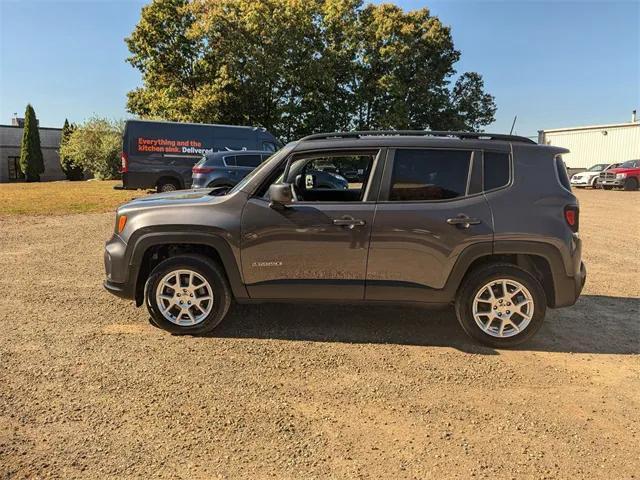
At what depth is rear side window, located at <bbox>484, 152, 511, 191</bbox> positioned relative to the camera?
4.27 meters

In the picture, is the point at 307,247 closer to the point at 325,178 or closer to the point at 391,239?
the point at 391,239

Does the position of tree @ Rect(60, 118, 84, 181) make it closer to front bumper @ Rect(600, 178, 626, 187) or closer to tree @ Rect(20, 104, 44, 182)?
tree @ Rect(20, 104, 44, 182)

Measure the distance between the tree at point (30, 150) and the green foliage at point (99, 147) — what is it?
9.28 metres

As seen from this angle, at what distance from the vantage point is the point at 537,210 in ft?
13.8

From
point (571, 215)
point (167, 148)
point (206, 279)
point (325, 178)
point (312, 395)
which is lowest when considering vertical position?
point (312, 395)

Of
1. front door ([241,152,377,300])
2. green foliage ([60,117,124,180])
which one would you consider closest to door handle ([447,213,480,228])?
front door ([241,152,377,300])

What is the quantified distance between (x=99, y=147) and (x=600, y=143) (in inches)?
1478

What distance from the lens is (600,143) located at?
37.6m

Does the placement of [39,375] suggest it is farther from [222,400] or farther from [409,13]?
[409,13]

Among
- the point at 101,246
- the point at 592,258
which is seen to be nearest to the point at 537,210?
the point at 592,258

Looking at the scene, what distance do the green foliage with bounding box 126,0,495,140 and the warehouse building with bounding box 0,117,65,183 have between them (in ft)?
71.7

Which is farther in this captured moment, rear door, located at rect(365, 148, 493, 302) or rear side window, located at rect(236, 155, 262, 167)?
rear side window, located at rect(236, 155, 262, 167)

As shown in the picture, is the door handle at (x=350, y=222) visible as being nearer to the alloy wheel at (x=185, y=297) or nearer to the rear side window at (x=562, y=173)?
the alloy wheel at (x=185, y=297)

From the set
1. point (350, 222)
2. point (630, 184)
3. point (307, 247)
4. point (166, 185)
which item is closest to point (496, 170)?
point (350, 222)
